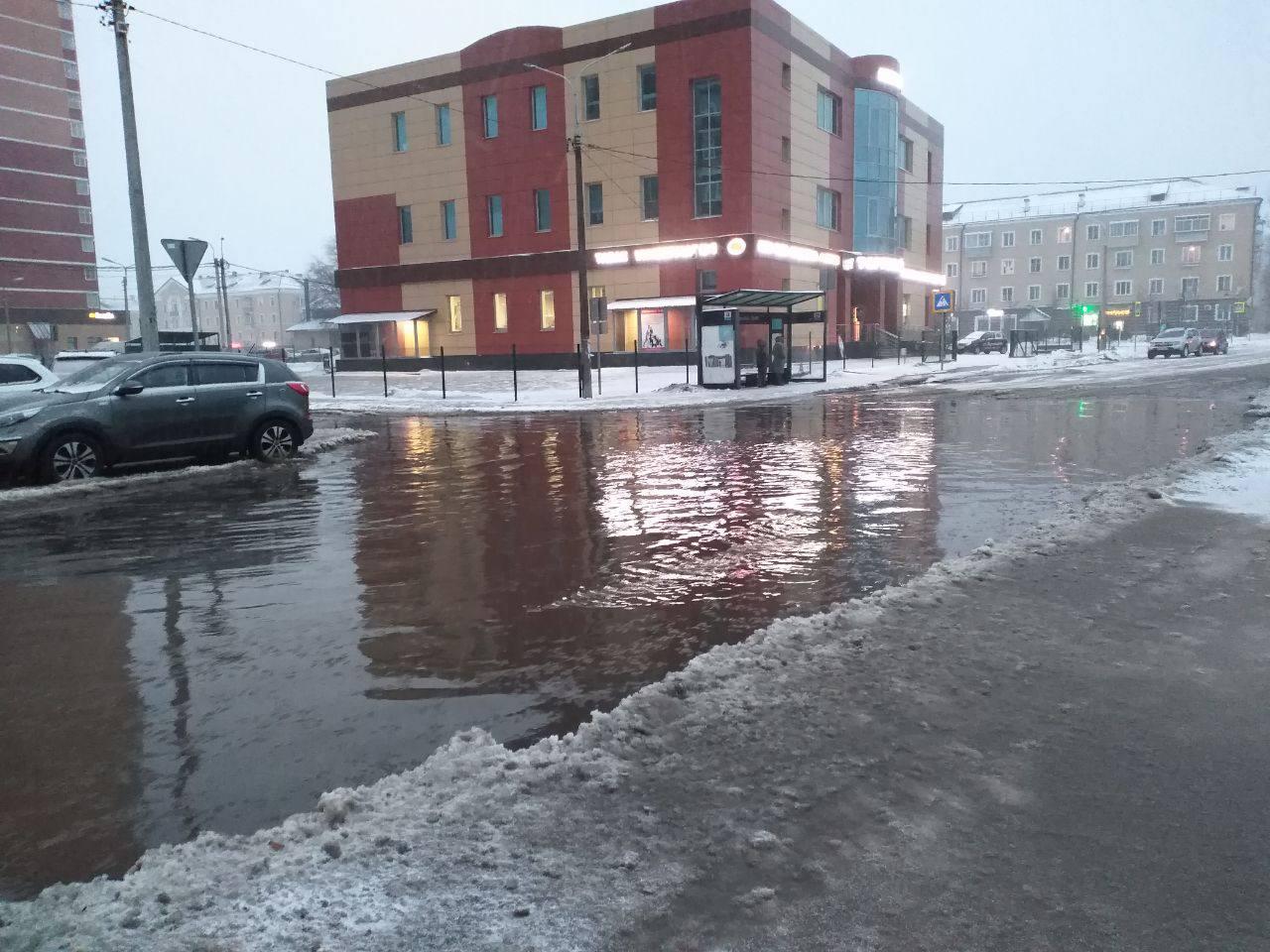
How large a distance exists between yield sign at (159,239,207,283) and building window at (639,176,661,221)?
30185 millimetres

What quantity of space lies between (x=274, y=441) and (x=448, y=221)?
1505 inches

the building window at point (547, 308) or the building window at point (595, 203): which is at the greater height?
the building window at point (595, 203)

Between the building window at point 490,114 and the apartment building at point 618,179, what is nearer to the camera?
the apartment building at point 618,179

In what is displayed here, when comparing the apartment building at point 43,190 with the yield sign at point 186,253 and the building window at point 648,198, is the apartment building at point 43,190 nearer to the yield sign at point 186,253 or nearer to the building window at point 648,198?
the building window at point 648,198

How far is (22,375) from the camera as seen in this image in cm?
1529

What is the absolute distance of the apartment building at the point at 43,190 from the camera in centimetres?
8331

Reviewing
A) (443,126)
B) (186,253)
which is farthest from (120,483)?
(443,126)

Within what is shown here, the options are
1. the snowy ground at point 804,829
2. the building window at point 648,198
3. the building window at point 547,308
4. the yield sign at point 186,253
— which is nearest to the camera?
the snowy ground at point 804,829

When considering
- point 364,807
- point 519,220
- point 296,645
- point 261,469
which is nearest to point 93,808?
point 364,807

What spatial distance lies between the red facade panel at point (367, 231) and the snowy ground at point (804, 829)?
51.2 metres

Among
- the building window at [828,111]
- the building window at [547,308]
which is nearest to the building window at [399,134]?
the building window at [547,308]

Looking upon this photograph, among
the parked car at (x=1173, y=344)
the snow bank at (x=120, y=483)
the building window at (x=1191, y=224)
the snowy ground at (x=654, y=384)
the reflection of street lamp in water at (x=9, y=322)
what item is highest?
the building window at (x=1191, y=224)

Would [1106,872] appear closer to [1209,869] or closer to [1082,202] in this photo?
[1209,869]

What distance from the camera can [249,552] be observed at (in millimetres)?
8320
